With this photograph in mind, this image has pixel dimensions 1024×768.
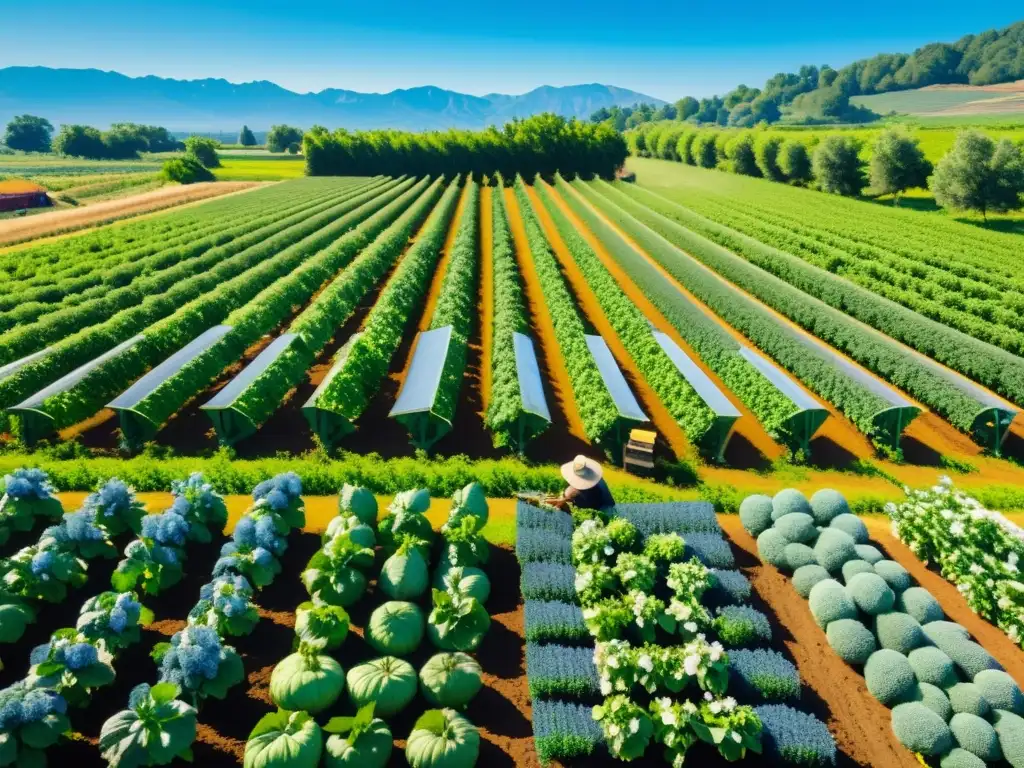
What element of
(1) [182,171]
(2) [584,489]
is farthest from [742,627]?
(1) [182,171]

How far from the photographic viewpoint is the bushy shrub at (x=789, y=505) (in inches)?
506

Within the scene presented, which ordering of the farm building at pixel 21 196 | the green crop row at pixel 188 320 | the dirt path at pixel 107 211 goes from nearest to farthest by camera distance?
1. the green crop row at pixel 188 320
2. the dirt path at pixel 107 211
3. the farm building at pixel 21 196

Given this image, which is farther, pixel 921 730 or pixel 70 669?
pixel 921 730

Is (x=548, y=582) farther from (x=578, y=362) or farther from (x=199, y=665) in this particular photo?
(x=578, y=362)

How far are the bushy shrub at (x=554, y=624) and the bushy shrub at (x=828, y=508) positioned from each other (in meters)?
6.43

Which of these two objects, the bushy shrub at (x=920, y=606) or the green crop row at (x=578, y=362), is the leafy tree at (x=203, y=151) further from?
the bushy shrub at (x=920, y=606)

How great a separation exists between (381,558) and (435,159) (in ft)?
285

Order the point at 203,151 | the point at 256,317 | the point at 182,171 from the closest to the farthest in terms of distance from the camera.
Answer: the point at 256,317, the point at 182,171, the point at 203,151

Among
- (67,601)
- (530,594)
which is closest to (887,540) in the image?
(530,594)

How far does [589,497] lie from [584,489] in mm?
285

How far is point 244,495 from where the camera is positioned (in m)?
14.4

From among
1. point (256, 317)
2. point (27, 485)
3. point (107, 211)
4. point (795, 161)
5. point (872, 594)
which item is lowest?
point (872, 594)

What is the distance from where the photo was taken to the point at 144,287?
28531 mm

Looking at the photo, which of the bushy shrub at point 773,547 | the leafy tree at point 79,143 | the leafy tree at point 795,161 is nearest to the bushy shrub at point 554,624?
the bushy shrub at point 773,547
